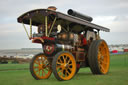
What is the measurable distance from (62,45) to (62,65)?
41.8 inches

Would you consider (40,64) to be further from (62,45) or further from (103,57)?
(103,57)

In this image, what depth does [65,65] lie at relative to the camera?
25.1 feet

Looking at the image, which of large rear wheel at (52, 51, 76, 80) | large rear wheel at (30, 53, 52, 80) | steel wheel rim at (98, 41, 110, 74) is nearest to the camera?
large rear wheel at (52, 51, 76, 80)

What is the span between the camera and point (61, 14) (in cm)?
790

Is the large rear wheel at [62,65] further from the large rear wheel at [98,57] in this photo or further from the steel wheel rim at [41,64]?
the large rear wheel at [98,57]

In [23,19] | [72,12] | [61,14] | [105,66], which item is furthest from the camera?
[105,66]

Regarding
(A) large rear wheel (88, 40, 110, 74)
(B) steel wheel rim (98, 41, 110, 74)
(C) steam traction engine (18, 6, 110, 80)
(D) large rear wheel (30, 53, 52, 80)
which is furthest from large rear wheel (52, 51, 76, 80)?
(B) steel wheel rim (98, 41, 110, 74)

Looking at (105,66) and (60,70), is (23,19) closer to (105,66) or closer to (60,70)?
(60,70)

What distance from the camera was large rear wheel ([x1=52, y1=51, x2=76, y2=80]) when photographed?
23.6ft

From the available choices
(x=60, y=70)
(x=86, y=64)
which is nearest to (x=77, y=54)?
(x=86, y=64)

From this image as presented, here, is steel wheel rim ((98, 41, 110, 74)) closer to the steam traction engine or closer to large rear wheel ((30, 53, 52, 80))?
the steam traction engine

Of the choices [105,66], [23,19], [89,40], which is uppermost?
[23,19]

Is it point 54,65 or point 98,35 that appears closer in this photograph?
point 54,65

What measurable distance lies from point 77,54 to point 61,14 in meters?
2.15
